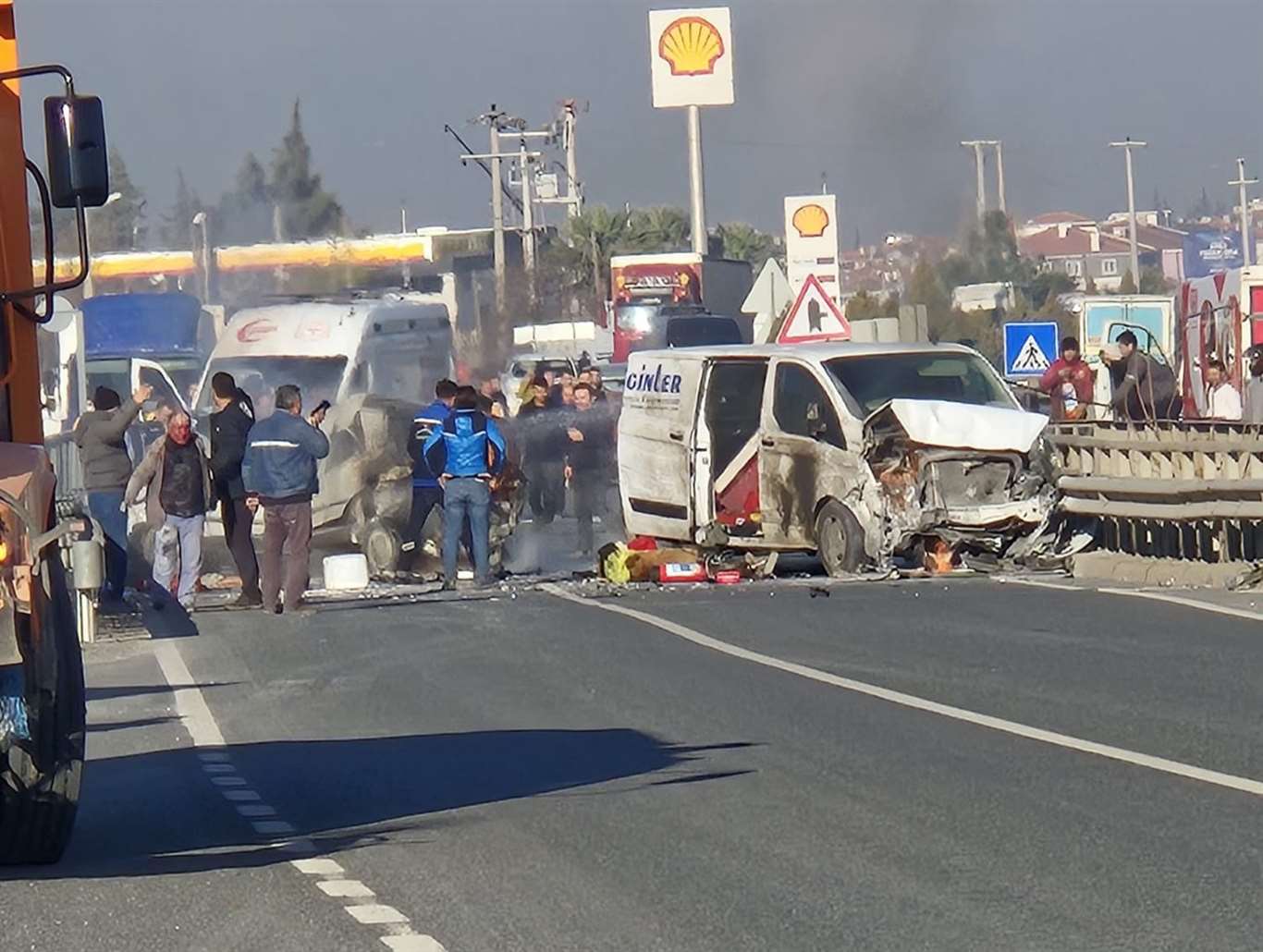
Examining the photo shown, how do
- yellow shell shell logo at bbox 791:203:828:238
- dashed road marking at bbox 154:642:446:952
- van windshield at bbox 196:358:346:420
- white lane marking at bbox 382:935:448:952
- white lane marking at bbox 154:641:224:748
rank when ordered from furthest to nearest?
yellow shell shell logo at bbox 791:203:828:238, van windshield at bbox 196:358:346:420, white lane marking at bbox 154:641:224:748, dashed road marking at bbox 154:642:446:952, white lane marking at bbox 382:935:448:952

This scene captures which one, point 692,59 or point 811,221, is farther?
point 692,59

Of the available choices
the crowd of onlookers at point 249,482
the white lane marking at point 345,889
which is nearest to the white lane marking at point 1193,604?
the crowd of onlookers at point 249,482

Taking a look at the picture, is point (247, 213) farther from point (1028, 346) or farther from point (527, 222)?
point (527, 222)

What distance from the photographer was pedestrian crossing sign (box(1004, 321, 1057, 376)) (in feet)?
117

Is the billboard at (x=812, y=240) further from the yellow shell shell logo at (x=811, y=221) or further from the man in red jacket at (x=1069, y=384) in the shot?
the man in red jacket at (x=1069, y=384)

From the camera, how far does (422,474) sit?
23328mm

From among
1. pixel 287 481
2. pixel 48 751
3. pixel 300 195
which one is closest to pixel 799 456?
pixel 287 481

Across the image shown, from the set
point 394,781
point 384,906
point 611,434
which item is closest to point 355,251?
point 611,434

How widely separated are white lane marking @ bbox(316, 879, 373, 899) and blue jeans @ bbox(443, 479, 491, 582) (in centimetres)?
1345

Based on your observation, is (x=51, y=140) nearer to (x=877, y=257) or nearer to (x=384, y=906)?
(x=384, y=906)

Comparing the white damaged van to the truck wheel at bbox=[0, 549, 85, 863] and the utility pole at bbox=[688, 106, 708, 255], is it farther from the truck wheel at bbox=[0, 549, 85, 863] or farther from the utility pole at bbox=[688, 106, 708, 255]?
the utility pole at bbox=[688, 106, 708, 255]

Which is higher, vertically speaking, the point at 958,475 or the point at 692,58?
the point at 692,58

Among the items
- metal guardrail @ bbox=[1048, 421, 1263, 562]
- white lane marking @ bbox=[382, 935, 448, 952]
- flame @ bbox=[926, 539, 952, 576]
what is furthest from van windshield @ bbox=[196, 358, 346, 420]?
white lane marking @ bbox=[382, 935, 448, 952]

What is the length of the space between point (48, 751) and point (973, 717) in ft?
16.4
